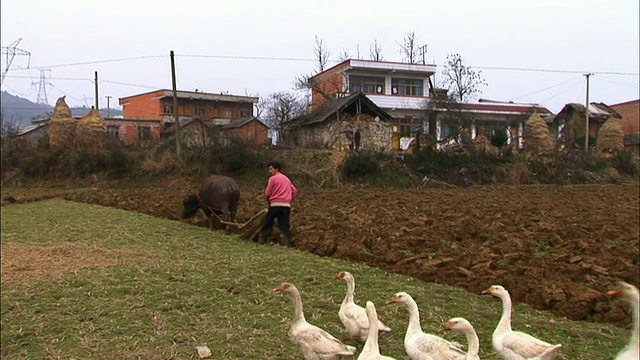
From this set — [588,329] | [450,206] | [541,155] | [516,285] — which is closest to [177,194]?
[450,206]

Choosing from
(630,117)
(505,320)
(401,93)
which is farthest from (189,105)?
(505,320)

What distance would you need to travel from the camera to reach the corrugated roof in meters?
31.8

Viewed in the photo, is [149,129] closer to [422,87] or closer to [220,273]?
[422,87]

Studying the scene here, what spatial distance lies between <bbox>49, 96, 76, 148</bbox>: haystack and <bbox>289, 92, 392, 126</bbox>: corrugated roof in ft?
41.1

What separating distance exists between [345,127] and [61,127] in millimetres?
15498

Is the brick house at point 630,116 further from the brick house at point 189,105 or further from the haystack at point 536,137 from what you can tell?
the brick house at point 189,105

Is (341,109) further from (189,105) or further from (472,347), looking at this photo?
(472,347)

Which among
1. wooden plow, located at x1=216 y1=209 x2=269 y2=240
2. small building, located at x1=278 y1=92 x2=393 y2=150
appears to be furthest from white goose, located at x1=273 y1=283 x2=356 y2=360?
small building, located at x1=278 y1=92 x2=393 y2=150

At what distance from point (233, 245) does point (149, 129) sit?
35850 millimetres

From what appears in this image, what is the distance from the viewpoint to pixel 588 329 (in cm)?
576

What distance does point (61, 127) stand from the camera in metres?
31.0

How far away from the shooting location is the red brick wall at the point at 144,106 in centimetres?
4878

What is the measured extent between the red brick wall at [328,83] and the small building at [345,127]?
8.41 metres

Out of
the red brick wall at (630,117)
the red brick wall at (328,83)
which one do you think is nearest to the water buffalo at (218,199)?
the red brick wall at (328,83)
